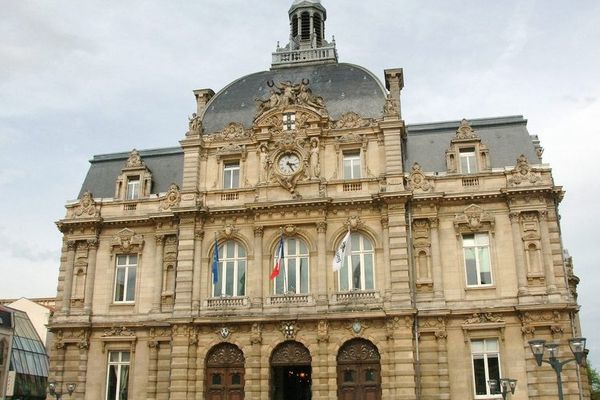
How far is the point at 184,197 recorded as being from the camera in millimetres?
37375

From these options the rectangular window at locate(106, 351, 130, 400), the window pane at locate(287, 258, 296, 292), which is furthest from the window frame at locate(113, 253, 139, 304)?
the window pane at locate(287, 258, 296, 292)

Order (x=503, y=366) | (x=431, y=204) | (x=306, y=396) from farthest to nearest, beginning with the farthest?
(x=306, y=396) → (x=431, y=204) → (x=503, y=366)

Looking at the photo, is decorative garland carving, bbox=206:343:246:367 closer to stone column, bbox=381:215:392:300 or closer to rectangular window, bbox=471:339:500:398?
stone column, bbox=381:215:392:300

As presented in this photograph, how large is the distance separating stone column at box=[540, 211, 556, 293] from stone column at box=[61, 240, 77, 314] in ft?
83.9

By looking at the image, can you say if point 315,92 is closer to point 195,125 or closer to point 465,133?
point 195,125

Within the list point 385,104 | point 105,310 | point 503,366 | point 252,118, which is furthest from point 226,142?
point 503,366

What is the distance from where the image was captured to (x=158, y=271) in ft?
122

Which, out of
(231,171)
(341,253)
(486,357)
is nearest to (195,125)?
(231,171)

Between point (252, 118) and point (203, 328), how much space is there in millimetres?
12471

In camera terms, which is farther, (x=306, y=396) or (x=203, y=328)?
(x=306, y=396)

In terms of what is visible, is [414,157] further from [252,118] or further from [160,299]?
[160,299]

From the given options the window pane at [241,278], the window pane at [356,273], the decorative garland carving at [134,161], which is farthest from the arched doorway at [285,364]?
the decorative garland carving at [134,161]

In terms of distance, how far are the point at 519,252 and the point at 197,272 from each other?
16.6 m

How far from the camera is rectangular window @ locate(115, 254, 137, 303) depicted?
37750 millimetres
